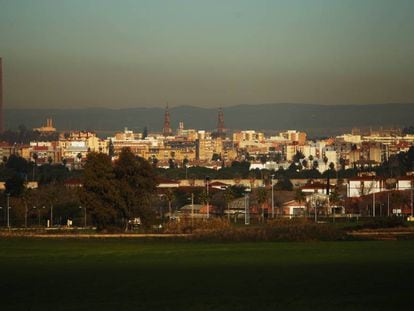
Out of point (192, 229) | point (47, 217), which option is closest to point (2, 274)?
point (192, 229)

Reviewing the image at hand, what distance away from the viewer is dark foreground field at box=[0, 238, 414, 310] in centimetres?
2483

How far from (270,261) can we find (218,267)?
114 inches

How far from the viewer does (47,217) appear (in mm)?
85750

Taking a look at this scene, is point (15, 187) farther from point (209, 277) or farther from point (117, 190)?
point (209, 277)

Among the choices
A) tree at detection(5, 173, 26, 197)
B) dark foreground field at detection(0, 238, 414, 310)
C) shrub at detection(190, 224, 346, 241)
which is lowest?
dark foreground field at detection(0, 238, 414, 310)

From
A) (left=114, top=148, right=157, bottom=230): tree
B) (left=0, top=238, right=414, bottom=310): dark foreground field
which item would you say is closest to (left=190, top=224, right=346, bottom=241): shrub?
(left=0, top=238, right=414, bottom=310): dark foreground field

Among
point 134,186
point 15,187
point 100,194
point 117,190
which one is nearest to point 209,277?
point 117,190

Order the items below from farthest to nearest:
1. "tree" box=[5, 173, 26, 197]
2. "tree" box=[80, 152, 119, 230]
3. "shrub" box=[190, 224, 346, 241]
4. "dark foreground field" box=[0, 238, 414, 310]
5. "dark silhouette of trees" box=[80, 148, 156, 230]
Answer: "tree" box=[5, 173, 26, 197] < "dark silhouette of trees" box=[80, 148, 156, 230] < "tree" box=[80, 152, 119, 230] < "shrub" box=[190, 224, 346, 241] < "dark foreground field" box=[0, 238, 414, 310]

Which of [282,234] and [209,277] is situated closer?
[209,277]

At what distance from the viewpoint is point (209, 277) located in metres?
31.0

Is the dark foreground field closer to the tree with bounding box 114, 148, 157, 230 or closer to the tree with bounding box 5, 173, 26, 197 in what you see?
the tree with bounding box 114, 148, 157, 230

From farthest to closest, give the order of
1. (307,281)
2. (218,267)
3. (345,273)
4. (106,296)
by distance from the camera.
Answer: (218,267), (345,273), (307,281), (106,296)

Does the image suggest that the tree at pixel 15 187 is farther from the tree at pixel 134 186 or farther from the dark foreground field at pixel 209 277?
the dark foreground field at pixel 209 277

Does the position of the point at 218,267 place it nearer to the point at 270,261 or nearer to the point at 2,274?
the point at 270,261
